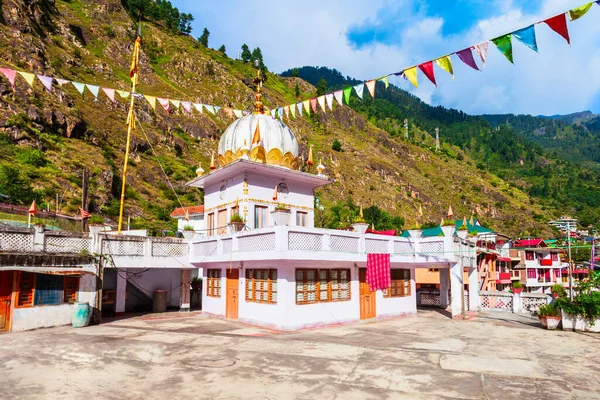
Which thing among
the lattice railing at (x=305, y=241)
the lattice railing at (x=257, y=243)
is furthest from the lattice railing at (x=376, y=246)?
the lattice railing at (x=257, y=243)

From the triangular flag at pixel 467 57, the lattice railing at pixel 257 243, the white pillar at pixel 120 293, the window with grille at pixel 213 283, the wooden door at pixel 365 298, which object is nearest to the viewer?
the triangular flag at pixel 467 57

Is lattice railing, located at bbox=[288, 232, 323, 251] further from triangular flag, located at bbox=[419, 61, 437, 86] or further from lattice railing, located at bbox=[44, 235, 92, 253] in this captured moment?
lattice railing, located at bbox=[44, 235, 92, 253]

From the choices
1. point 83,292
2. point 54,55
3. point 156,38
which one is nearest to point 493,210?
point 156,38

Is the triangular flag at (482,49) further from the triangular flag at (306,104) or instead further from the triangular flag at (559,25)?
the triangular flag at (306,104)

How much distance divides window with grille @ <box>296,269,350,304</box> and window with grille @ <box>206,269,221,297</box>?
582 centimetres

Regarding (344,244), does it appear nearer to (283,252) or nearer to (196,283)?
(283,252)

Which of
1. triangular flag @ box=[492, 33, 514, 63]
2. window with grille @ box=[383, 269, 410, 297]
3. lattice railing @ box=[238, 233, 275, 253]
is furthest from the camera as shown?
window with grille @ box=[383, 269, 410, 297]

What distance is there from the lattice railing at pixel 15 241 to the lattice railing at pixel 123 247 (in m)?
3.00

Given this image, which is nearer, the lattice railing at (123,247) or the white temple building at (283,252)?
the white temple building at (283,252)

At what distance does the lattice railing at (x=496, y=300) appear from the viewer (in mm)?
24016

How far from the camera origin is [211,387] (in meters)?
8.55

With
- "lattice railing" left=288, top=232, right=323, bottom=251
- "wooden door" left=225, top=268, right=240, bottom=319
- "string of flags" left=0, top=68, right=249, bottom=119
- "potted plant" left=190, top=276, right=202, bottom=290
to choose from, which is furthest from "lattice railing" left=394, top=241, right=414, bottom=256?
"potted plant" left=190, top=276, right=202, bottom=290

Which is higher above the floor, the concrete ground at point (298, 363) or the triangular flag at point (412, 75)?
the triangular flag at point (412, 75)

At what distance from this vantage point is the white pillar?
21391 millimetres
